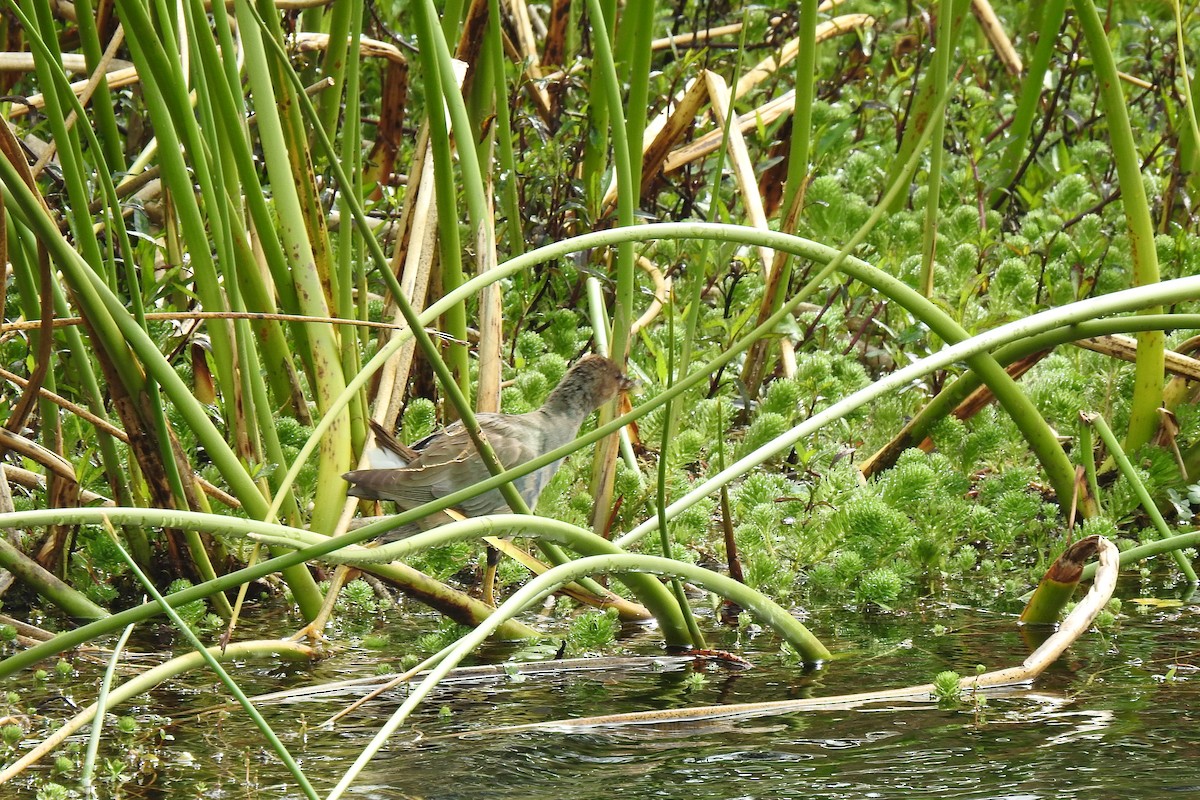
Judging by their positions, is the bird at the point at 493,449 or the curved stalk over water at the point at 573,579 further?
the bird at the point at 493,449

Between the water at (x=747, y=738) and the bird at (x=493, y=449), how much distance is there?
446 mm

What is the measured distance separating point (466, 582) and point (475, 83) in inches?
51.7

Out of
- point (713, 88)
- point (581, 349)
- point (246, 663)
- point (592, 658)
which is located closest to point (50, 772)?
point (246, 663)

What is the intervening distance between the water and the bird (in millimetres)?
446

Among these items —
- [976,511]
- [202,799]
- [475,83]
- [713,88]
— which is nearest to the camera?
[202,799]

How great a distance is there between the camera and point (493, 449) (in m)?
3.26

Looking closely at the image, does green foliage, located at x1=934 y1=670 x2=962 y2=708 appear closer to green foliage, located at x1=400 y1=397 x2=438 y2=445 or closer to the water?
the water

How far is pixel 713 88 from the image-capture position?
434 centimetres

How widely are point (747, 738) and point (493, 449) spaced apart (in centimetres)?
114

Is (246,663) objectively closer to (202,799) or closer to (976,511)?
(202,799)

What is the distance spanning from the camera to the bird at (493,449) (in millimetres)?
3176

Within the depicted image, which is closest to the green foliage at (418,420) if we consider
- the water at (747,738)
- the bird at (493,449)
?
the bird at (493,449)

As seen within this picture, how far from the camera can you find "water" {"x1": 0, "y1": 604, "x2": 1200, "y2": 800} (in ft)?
6.91

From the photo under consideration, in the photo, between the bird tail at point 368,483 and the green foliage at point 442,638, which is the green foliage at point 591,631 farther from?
the bird tail at point 368,483
